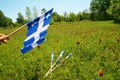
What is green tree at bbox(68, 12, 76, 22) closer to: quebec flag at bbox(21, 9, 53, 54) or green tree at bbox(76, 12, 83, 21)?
green tree at bbox(76, 12, 83, 21)

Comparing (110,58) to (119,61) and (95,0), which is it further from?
(95,0)

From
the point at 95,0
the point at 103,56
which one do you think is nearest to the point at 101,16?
the point at 95,0

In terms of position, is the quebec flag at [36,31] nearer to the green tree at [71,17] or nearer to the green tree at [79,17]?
the green tree at [79,17]

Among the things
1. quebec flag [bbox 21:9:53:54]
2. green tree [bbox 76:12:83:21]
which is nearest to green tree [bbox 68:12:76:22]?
green tree [bbox 76:12:83:21]

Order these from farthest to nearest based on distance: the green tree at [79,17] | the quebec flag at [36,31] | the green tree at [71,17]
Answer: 1. the green tree at [71,17]
2. the green tree at [79,17]
3. the quebec flag at [36,31]

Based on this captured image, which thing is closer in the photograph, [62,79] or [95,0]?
[62,79]

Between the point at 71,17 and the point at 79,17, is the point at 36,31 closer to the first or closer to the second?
the point at 79,17

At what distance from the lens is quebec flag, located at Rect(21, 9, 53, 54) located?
13.4 feet

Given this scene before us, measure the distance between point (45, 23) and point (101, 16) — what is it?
231 ft

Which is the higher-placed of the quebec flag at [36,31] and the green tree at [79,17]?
the quebec flag at [36,31]

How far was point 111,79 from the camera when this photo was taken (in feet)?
13.7

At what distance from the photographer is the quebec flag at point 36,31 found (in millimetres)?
4078

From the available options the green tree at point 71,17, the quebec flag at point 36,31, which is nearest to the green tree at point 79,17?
the green tree at point 71,17

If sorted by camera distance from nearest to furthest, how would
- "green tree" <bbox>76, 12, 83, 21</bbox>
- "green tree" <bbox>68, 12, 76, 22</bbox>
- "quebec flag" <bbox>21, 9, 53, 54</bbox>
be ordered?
"quebec flag" <bbox>21, 9, 53, 54</bbox> → "green tree" <bbox>76, 12, 83, 21</bbox> → "green tree" <bbox>68, 12, 76, 22</bbox>
